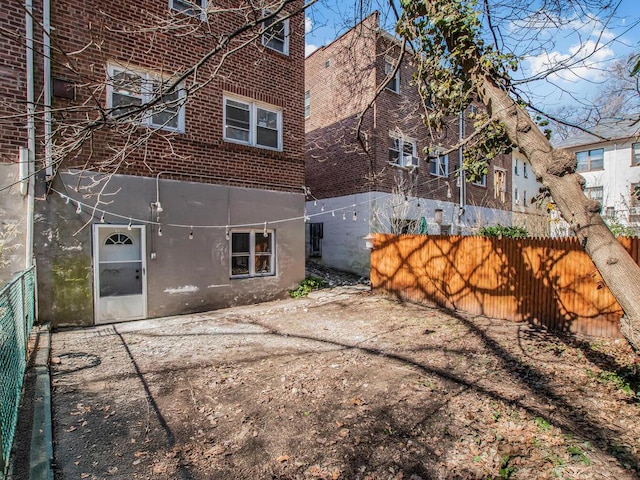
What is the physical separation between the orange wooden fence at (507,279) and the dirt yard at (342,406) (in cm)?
82

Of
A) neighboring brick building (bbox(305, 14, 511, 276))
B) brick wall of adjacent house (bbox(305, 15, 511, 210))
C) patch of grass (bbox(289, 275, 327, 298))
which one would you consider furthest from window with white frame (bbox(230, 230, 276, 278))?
brick wall of adjacent house (bbox(305, 15, 511, 210))

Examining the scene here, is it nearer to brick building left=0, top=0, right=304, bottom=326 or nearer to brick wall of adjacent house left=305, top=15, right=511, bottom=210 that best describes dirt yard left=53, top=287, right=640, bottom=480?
brick building left=0, top=0, right=304, bottom=326

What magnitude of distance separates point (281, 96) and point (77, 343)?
7519 millimetres

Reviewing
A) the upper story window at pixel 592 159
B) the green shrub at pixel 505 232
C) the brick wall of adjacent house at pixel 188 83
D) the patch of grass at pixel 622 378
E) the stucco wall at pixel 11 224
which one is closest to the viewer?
the patch of grass at pixel 622 378

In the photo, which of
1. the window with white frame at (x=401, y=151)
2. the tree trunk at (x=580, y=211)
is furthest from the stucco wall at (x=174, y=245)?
the tree trunk at (x=580, y=211)

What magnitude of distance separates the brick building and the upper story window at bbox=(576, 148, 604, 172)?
76.9 feet

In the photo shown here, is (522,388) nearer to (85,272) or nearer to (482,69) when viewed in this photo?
(482,69)

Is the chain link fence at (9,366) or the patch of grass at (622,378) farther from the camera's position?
the patch of grass at (622,378)

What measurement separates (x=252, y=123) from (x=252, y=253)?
11.3 feet

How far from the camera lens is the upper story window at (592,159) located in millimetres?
23688

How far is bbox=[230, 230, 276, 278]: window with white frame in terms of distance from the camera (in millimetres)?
9094

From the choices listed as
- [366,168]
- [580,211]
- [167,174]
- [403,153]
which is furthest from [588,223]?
[403,153]

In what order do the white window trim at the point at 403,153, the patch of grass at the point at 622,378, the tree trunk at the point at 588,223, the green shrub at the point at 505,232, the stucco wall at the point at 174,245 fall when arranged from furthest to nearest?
the green shrub at the point at 505,232 < the white window trim at the point at 403,153 < the stucco wall at the point at 174,245 < the patch of grass at the point at 622,378 < the tree trunk at the point at 588,223

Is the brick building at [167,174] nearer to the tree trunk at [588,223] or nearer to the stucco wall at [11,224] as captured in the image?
the stucco wall at [11,224]
